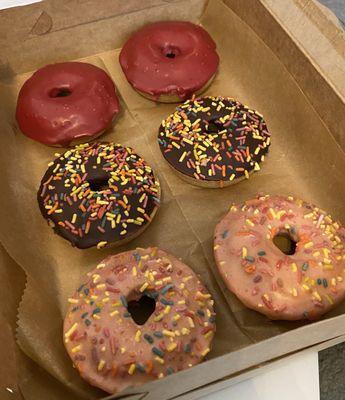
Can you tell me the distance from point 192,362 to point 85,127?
A: 1055 millimetres

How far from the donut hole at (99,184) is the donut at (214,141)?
273 millimetres

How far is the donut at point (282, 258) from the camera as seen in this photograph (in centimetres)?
151

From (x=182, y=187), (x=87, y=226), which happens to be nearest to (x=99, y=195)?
(x=87, y=226)

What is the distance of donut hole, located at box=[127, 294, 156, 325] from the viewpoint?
1.64m

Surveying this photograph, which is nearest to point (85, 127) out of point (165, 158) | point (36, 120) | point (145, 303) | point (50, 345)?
point (36, 120)

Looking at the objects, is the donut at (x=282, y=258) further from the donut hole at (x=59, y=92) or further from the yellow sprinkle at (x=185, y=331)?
the donut hole at (x=59, y=92)

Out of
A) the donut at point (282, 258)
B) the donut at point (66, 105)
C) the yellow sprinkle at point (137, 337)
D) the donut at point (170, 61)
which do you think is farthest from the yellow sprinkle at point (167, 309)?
the donut at point (170, 61)

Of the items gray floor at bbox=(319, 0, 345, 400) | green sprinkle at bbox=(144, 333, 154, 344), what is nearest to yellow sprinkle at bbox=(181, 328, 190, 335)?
green sprinkle at bbox=(144, 333, 154, 344)

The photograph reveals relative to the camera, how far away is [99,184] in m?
1.88

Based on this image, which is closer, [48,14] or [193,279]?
[193,279]

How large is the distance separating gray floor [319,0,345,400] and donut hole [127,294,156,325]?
64 cm

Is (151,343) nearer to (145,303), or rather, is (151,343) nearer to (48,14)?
(145,303)

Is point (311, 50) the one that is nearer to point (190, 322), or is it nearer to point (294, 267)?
point (294, 267)

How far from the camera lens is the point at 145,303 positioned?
1.67m
